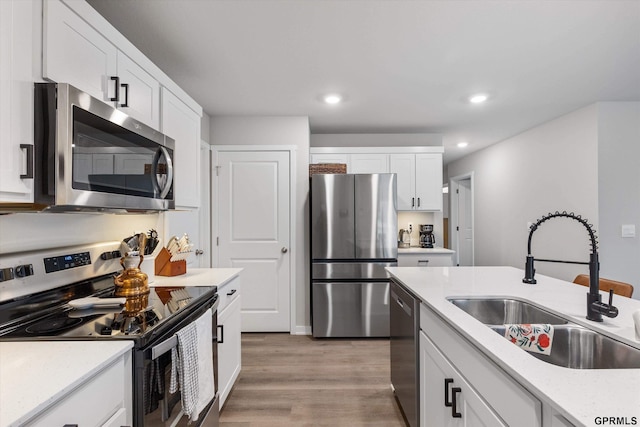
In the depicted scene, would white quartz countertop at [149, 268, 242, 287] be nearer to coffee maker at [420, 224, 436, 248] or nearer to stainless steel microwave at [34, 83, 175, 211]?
stainless steel microwave at [34, 83, 175, 211]

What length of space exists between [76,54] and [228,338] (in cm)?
174

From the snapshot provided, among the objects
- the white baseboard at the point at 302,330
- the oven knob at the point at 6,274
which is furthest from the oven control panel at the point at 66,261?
the white baseboard at the point at 302,330

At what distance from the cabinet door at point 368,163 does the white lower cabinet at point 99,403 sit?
327 centimetres

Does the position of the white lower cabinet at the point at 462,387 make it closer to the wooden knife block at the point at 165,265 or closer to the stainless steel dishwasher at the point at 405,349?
the stainless steel dishwasher at the point at 405,349

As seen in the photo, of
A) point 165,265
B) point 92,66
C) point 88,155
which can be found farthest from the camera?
point 165,265

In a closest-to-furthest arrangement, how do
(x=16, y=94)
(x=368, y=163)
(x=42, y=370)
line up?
(x=42, y=370)
(x=16, y=94)
(x=368, y=163)

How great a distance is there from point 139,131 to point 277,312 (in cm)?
255

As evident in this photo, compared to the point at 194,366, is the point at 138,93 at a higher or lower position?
higher

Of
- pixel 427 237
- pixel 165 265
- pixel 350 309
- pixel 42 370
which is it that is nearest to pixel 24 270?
pixel 42 370

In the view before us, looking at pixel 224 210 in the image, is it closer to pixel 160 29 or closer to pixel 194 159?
pixel 194 159

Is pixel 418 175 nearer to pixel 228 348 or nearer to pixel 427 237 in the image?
pixel 427 237

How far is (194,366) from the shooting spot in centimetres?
137

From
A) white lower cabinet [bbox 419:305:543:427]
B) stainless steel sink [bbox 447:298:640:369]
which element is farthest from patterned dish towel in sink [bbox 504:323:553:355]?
white lower cabinet [bbox 419:305:543:427]

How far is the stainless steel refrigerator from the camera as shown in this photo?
3340 mm
